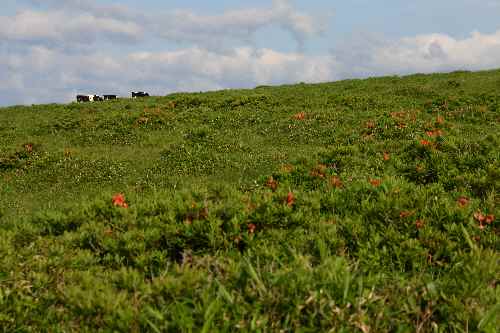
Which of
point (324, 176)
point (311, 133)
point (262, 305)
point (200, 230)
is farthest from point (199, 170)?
point (262, 305)

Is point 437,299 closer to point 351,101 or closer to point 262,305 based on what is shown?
point 262,305

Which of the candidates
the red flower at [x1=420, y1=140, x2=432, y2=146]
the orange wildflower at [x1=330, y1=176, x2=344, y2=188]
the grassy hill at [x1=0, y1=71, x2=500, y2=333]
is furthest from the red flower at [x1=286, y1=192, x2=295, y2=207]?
the red flower at [x1=420, y1=140, x2=432, y2=146]

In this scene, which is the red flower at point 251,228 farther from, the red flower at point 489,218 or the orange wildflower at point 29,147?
the orange wildflower at point 29,147

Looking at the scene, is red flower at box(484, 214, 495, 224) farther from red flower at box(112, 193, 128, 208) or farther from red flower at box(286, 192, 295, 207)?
red flower at box(112, 193, 128, 208)

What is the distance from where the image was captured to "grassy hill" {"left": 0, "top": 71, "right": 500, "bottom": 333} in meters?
4.87

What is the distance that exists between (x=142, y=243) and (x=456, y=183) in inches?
293

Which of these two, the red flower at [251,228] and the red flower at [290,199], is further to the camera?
the red flower at [290,199]

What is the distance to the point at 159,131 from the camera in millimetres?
23516

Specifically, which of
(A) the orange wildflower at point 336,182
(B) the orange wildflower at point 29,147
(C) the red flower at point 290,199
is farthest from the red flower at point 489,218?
(B) the orange wildflower at point 29,147

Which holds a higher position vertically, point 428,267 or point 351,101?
point 351,101

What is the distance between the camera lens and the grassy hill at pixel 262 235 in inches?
192

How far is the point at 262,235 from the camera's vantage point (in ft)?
25.8

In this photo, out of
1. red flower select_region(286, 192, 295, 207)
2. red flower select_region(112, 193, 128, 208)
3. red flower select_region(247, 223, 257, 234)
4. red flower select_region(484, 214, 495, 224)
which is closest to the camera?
red flower select_region(247, 223, 257, 234)

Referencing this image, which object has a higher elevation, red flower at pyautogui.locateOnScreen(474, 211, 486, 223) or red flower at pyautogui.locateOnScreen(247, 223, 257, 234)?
red flower at pyautogui.locateOnScreen(247, 223, 257, 234)
